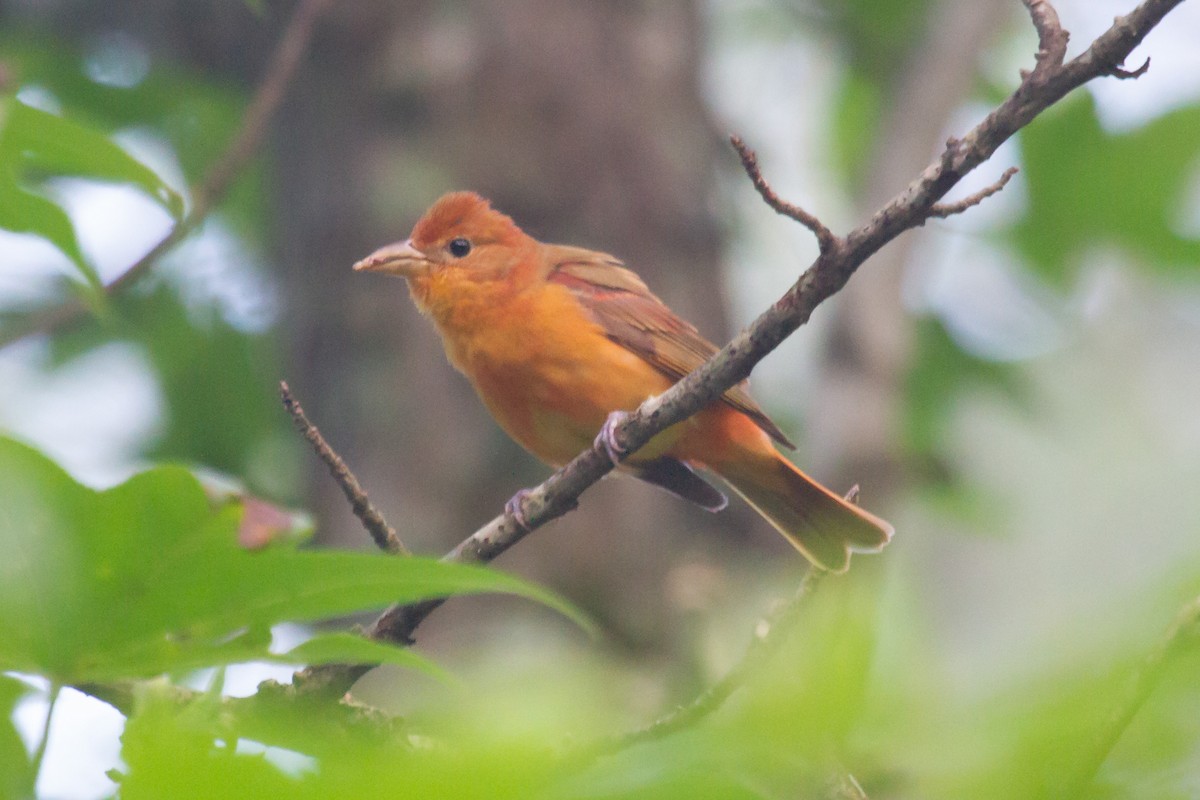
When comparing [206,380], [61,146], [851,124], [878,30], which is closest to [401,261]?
[206,380]

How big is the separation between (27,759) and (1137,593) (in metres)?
1.09

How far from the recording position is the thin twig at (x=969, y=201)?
2.00 metres

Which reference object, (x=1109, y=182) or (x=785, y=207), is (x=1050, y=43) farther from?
(x=1109, y=182)

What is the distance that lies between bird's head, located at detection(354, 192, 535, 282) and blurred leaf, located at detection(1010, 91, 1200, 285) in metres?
2.15

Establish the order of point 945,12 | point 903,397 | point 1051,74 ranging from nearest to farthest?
point 1051,74 → point 945,12 → point 903,397

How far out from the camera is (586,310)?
13.8ft

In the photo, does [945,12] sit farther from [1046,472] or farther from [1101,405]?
[1046,472]

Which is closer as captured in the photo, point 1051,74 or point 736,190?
point 1051,74

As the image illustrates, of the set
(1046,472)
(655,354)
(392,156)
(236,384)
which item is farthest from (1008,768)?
(1046,472)

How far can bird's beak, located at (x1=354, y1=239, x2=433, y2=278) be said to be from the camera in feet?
14.0

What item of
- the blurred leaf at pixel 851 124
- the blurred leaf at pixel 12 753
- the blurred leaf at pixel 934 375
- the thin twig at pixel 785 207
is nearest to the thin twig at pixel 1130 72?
the thin twig at pixel 785 207

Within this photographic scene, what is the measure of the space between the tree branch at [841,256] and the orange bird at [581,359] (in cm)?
143

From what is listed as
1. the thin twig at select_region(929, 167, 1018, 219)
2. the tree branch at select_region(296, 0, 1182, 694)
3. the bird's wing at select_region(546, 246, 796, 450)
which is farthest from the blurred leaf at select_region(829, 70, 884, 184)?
the thin twig at select_region(929, 167, 1018, 219)

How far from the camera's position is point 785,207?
2066mm
